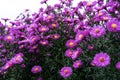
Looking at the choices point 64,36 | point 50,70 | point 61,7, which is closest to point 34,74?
point 50,70

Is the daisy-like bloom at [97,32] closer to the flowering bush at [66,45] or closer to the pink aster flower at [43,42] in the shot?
the flowering bush at [66,45]

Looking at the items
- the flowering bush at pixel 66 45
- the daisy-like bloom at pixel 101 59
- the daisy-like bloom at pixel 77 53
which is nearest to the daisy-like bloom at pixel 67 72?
the flowering bush at pixel 66 45

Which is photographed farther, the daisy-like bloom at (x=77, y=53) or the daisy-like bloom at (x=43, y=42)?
the daisy-like bloom at (x=43, y=42)

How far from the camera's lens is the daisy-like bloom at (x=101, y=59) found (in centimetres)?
325

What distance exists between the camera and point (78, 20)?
4453 millimetres

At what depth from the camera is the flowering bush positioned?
11.4ft

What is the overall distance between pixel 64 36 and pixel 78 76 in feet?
2.10

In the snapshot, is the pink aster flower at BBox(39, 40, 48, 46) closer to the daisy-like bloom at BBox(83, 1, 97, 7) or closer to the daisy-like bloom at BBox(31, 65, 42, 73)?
the daisy-like bloom at BBox(31, 65, 42, 73)

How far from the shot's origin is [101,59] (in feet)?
10.6

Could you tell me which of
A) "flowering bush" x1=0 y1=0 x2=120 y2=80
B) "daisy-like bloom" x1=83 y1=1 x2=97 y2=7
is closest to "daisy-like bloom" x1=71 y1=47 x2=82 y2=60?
"flowering bush" x1=0 y1=0 x2=120 y2=80

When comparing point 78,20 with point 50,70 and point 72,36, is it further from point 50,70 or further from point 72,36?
point 50,70

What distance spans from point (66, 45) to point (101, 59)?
0.77 meters

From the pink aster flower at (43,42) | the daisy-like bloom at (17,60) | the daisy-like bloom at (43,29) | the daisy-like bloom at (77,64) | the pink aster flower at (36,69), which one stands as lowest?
the pink aster flower at (36,69)

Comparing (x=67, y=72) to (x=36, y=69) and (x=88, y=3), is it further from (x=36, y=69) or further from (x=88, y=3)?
(x=88, y=3)
